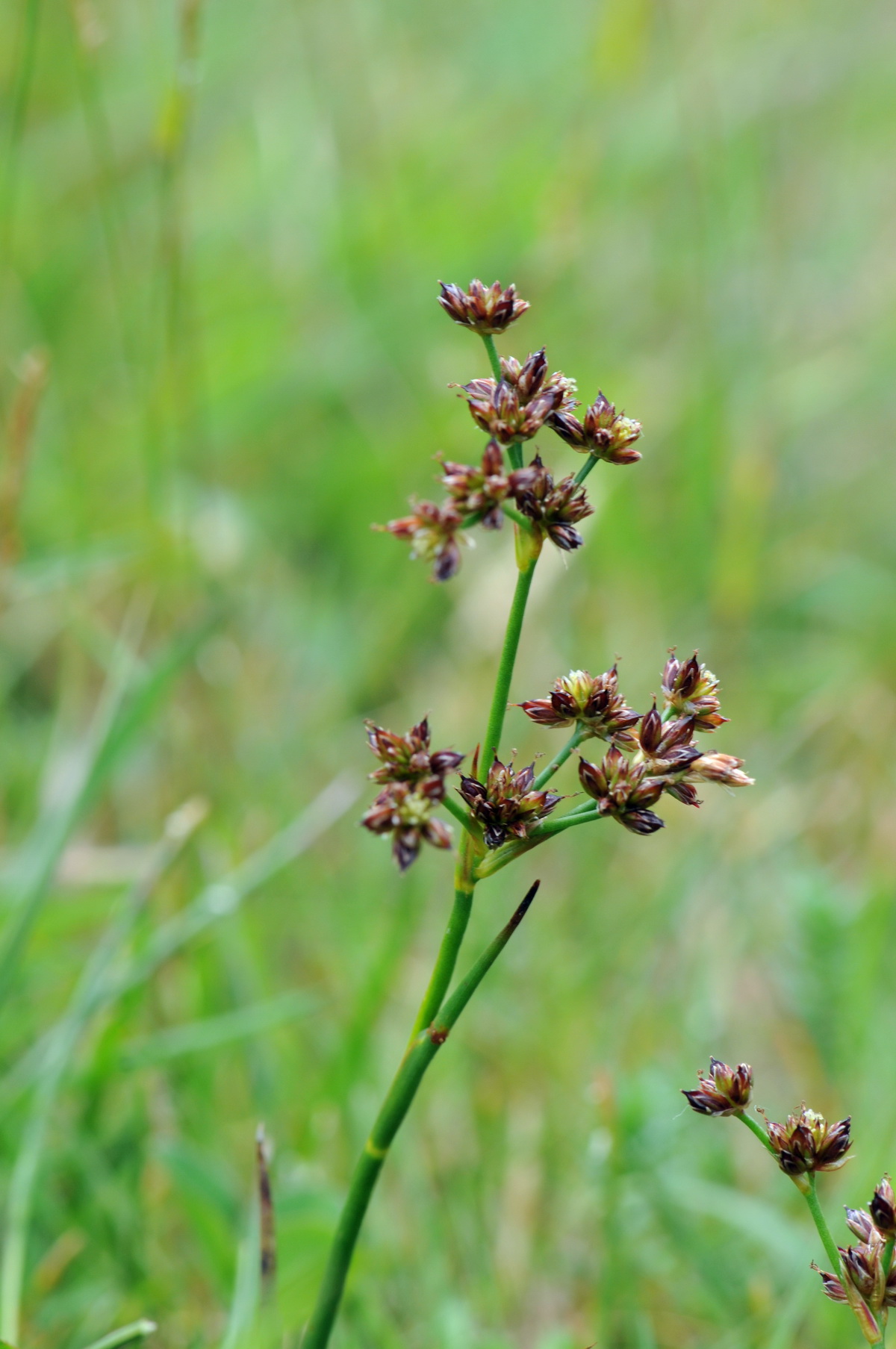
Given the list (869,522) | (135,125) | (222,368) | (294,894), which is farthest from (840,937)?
(135,125)

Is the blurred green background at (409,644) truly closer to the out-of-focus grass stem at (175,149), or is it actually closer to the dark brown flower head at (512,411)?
the out-of-focus grass stem at (175,149)

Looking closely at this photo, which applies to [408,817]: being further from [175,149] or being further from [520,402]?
[175,149]

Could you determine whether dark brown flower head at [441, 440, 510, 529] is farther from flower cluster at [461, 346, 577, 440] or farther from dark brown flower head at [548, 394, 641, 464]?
dark brown flower head at [548, 394, 641, 464]

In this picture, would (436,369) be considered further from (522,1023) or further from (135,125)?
(522,1023)

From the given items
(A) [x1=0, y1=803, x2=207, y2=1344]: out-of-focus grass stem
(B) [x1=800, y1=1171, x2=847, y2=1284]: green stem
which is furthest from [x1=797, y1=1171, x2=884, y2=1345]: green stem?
(A) [x1=0, y1=803, x2=207, y2=1344]: out-of-focus grass stem

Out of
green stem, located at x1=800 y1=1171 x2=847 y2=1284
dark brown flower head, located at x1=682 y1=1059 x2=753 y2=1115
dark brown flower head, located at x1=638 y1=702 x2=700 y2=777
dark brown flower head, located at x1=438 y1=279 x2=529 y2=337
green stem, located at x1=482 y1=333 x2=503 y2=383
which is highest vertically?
dark brown flower head, located at x1=438 y1=279 x2=529 y2=337

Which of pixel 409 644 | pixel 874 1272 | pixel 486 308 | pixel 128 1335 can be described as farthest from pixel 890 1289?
pixel 409 644
